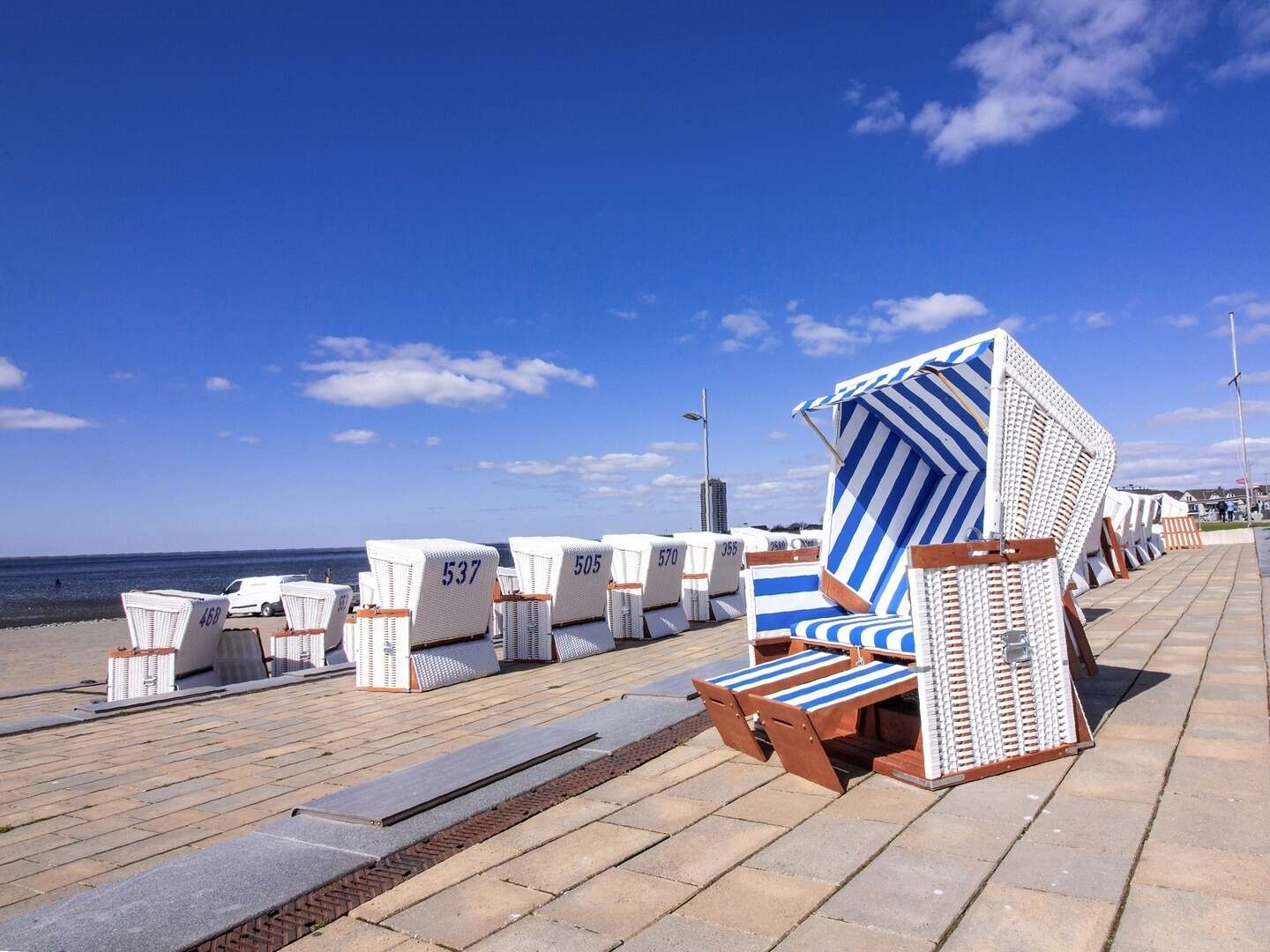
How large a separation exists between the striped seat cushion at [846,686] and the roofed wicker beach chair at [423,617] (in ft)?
15.9

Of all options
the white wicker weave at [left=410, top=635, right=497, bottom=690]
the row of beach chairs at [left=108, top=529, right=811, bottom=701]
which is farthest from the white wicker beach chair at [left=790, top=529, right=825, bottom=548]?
the white wicker weave at [left=410, top=635, right=497, bottom=690]

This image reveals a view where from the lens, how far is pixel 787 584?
18.9 feet

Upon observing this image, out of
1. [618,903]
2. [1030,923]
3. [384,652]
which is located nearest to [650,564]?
[384,652]

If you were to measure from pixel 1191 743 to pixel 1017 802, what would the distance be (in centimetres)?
152

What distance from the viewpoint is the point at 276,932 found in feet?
9.09

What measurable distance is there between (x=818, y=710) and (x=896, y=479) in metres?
2.93

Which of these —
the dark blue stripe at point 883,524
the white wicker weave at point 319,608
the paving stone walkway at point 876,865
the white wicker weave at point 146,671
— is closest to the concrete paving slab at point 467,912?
the paving stone walkway at point 876,865

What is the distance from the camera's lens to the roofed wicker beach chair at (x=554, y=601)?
32.5 feet

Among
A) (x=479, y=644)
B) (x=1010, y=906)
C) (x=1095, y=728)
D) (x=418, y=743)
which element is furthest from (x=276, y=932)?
(x=479, y=644)

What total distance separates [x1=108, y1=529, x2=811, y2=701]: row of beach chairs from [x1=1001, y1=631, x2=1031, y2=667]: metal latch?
491cm

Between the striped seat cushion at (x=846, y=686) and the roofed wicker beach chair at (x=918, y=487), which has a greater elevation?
the roofed wicker beach chair at (x=918, y=487)

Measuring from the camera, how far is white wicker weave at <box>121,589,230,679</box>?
403 inches

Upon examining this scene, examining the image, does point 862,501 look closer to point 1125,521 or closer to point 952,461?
point 952,461

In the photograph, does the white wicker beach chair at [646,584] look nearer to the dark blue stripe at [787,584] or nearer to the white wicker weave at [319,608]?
the white wicker weave at [319,608]
